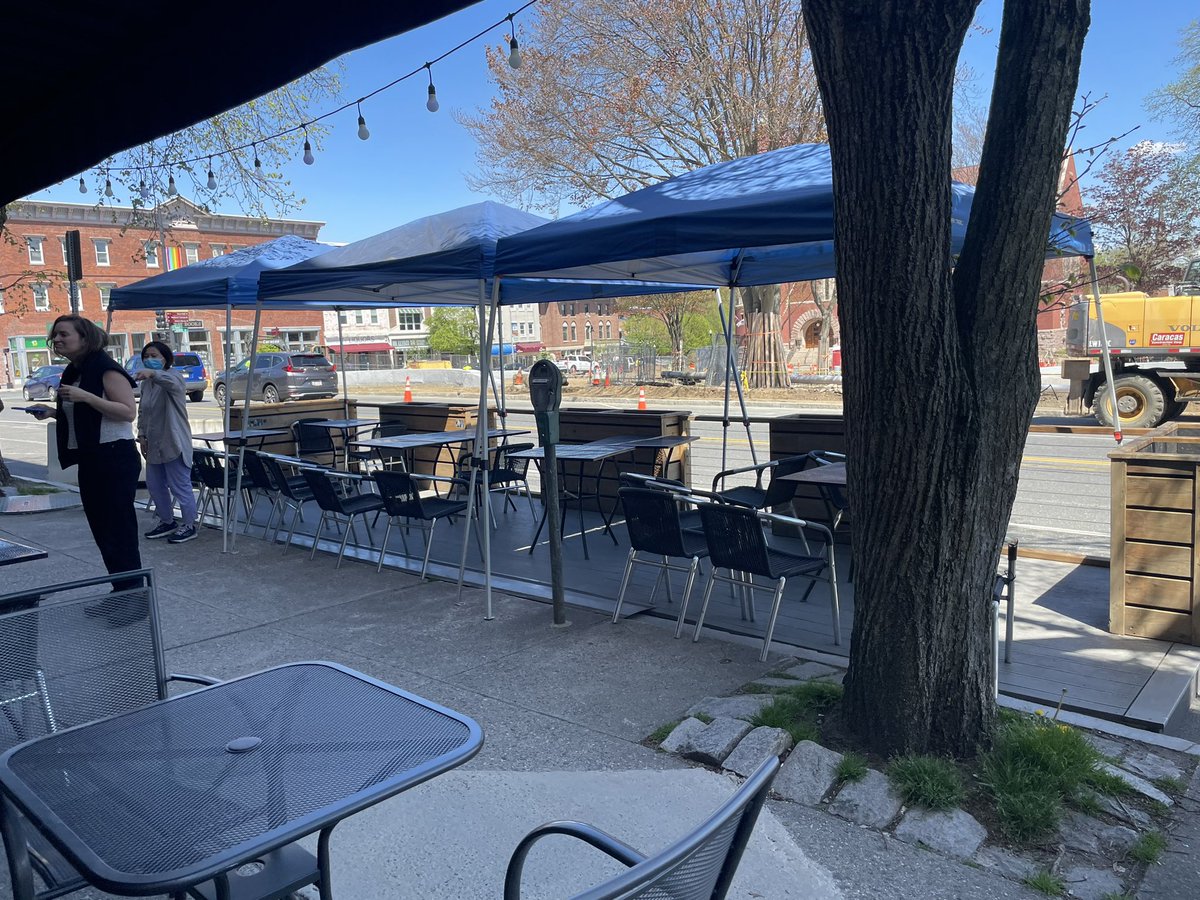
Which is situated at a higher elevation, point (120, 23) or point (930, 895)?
point (120, 23)

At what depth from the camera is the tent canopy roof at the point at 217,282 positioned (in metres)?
8.89

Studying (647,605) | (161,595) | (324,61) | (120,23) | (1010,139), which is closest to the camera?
(324,61)

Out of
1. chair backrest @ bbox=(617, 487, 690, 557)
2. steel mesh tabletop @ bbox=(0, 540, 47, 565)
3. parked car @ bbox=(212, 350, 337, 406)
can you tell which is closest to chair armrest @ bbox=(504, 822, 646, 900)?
steel mesh tabletop @ bbox=(0, 540, 47, 565)

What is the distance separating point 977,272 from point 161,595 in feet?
19.1

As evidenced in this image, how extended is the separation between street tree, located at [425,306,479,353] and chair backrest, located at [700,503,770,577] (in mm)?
51091

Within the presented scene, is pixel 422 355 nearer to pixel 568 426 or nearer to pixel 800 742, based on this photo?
pixel 568 426

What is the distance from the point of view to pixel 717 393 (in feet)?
91.8

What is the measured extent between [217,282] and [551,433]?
521 cm

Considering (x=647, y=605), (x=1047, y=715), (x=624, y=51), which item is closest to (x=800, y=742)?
(x=1047, y=715)

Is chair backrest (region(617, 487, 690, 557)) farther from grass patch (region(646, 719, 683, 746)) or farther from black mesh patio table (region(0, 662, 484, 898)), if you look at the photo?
black mesh patio table (region(0, 662, 484, 898))

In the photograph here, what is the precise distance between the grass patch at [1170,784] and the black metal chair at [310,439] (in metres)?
9.29

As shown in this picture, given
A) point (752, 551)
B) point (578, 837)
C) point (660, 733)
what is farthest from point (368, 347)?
point (578, 837)

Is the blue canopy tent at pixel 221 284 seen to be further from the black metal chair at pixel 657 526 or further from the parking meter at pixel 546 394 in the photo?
the black metal chair at pixel 657 526

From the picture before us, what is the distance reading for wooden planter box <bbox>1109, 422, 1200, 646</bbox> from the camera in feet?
16.0
